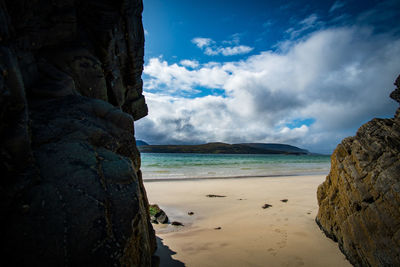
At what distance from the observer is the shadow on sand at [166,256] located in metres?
5.01

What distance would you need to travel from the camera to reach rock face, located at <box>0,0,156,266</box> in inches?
93.5

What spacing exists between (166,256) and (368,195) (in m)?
5.22

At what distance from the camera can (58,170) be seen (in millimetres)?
2838

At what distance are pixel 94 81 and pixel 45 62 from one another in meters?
1.29

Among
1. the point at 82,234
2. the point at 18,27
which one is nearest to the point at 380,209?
the point at 82,234

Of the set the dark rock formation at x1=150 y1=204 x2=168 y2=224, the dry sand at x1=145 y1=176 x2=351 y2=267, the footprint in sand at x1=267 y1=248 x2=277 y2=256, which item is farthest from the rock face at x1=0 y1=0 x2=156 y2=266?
the footprint in sand at x1=267 y1=248 x2=277 y2=256

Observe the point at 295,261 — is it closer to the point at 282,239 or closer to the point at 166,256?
the point at 282,239

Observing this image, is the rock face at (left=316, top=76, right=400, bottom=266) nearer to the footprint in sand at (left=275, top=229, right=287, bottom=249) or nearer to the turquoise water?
the footprint in sand at (left=275, top=229, right=287, bottom=249)

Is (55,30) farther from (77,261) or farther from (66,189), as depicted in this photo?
(77,261)

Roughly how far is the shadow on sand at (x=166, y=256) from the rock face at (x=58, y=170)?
1.05 feet

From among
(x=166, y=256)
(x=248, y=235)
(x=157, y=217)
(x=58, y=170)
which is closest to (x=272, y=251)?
(x=248, y=235)

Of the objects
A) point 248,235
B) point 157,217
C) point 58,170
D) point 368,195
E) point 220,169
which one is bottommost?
point 220,169

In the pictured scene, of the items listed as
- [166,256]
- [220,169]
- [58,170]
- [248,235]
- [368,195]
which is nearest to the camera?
[58,170]

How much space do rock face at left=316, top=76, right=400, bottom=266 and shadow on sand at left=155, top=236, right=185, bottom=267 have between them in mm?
4201
